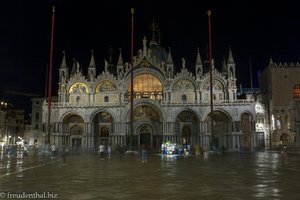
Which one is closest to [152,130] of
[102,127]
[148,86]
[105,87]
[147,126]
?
[147,126]

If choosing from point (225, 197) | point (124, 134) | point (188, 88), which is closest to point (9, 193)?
point (225, 197)

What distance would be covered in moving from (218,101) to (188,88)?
653cm

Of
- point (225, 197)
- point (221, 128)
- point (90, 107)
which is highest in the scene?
point (90, 107)

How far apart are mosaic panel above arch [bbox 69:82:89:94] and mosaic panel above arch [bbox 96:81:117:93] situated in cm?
249

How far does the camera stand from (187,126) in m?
66.4

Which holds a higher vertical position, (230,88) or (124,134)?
(230,88)

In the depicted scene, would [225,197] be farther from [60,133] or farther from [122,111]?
[60,133]

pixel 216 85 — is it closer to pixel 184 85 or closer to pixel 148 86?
pixel 184 85

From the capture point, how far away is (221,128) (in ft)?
217

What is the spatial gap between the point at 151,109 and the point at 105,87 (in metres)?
10.7

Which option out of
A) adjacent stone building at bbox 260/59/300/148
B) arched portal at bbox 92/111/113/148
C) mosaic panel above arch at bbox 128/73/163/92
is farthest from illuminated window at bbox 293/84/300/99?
arched portal at bbox 92/111/113/148

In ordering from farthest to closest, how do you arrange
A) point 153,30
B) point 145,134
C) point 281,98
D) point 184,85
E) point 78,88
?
point 153,30 → point 281,98 → point 78,88 → point 184,85 → point 145,134

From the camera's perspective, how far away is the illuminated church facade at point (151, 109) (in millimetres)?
63125

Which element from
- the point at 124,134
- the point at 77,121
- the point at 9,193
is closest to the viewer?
the point at 9,193
